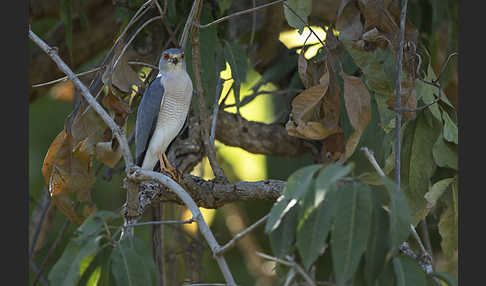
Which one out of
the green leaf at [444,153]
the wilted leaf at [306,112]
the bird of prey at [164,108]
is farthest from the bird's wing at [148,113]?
the green leaf at [444,153]

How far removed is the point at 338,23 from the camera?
313cm

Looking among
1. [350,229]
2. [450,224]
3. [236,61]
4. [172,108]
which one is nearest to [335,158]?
[450,224]

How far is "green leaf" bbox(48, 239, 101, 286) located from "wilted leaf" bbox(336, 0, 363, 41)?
170 cm

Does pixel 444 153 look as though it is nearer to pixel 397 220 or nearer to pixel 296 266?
pixel 397 220

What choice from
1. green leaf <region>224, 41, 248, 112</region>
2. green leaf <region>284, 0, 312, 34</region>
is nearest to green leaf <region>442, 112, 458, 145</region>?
green leaf <region>284, 0, 312, 34</region>

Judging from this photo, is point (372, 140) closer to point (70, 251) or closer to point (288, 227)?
point (288, 227)

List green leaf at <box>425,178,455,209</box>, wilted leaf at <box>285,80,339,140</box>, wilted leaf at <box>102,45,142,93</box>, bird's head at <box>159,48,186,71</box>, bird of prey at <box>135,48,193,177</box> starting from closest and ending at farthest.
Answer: wilted leaf at <box>285,80,339,140</box> < green leaf at <box>425,178,455,209</box> < wilted leaf at <box>102,45,142,93</box> < bird's head at <box>159,48,186,71</box> < bird of prey at <box>135,48,193,177</box>

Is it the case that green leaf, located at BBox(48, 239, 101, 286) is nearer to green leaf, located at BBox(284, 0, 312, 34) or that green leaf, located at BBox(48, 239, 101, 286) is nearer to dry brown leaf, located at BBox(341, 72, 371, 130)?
dry brown leaf, located at BBox(341, 72, 371, 130)

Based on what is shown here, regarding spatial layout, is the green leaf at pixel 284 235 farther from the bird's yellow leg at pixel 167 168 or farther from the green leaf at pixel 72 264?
the bird's yellow leg at pixel 167 168

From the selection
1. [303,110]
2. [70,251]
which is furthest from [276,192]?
[70,251]

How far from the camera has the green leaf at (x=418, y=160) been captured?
2.92 m

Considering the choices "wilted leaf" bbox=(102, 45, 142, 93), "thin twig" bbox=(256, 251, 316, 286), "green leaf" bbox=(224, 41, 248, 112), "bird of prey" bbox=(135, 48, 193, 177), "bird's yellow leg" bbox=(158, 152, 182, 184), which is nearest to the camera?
"thin twig" bbox=(256, 251, 316, 286)

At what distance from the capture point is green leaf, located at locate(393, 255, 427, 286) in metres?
2.01

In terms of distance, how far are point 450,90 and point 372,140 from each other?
266cm
